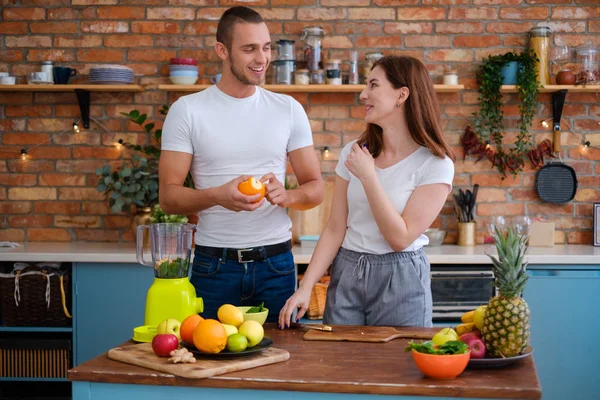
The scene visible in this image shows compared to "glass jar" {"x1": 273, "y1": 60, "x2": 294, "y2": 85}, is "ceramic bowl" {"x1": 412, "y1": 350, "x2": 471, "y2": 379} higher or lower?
lower

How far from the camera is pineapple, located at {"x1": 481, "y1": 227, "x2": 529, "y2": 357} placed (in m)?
1.87

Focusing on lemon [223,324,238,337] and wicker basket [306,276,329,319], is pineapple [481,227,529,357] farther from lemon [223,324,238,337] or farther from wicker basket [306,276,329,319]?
wicker basket [306,276,329,319]

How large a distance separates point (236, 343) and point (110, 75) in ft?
9.05

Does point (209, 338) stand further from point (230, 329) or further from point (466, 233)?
point (466, 233)

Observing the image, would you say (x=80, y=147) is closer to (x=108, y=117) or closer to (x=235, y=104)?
(x=108, y=117)

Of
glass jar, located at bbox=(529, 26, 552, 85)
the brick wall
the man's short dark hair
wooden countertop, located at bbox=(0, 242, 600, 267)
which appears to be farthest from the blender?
glass jar, located at bbox=(529, 26, 552, 85)

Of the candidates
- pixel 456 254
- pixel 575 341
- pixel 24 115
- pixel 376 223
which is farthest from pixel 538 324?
pixel 24 115

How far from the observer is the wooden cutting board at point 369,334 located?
2135 millimetres

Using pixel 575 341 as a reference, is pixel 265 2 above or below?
above

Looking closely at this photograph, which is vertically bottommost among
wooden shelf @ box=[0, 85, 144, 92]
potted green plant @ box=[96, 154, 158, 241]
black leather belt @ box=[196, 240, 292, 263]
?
black leather belt @ box=[196, 240, 292, 263]

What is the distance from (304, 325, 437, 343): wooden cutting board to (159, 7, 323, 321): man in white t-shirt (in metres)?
0.46

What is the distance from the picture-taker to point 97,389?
1.85 meters

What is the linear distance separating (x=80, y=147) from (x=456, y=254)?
222cm

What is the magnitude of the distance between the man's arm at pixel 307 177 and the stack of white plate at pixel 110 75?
184 cm
